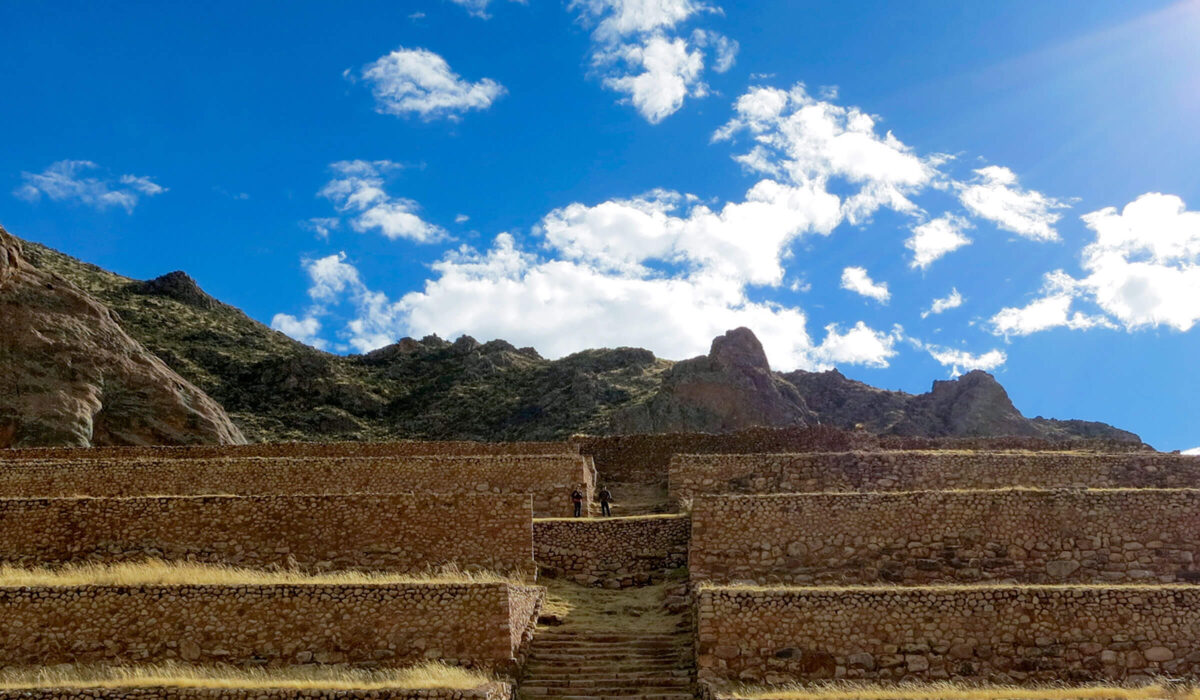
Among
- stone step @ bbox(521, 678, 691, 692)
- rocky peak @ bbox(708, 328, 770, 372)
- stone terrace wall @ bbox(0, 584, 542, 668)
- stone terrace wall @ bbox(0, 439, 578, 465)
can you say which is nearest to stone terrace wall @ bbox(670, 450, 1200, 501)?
stone terrace wall @ bbox(0, 439, 578, 465)

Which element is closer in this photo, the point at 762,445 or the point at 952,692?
the point at 952,692

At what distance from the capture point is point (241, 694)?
13.5 metres

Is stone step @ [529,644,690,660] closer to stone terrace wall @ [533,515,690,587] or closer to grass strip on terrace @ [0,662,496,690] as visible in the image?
grass strip on terrace @ [0,662,496,690]

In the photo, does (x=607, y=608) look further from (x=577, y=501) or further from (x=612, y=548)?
(x=577, y=501)

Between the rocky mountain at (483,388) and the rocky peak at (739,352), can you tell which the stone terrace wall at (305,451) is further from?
the rocky peak at (739,352)

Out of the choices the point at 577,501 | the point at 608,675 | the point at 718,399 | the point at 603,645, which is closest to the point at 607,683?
the point at 608,675

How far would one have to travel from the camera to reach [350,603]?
15.7m

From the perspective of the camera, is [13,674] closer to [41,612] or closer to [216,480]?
[41,612]

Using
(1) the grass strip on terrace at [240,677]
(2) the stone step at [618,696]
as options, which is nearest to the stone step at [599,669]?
(2) the stone step at [618,696]

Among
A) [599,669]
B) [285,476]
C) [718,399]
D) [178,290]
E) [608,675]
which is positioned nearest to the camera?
[608,675]

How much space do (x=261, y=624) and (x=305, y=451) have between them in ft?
45.6

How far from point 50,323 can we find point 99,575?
2549cm

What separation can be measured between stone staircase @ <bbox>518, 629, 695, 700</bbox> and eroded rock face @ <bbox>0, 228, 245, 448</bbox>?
2600 cm

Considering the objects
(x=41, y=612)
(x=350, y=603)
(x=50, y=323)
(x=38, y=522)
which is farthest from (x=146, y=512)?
(x=50, y=323)
